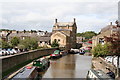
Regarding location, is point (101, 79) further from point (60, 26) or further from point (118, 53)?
point (60, 26)

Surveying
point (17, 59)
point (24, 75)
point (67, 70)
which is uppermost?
point (17, 59)

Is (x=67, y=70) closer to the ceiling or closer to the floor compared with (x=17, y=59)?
closer to the floor

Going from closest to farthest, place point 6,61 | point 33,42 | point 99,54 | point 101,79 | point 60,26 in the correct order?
point 101,79 → point 6,61 → point 99,54 → point 33,42 → point 60,26

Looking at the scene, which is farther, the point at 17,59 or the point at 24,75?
the point at 17,59

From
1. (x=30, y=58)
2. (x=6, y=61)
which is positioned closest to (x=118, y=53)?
(x=6, y=61)

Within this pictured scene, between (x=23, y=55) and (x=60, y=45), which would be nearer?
(x=23, y=55)

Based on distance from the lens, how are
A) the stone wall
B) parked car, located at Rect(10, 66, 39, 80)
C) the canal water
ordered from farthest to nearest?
the canal water, the stone wall, parked car, located at Rect(10, 66, 39, 80)

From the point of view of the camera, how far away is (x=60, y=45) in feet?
183

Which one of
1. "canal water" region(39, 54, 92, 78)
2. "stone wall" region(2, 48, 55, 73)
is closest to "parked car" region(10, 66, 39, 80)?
"stone wall" region(2, 48, 55, 73)

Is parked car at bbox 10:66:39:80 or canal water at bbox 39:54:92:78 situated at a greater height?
parked car at bbox 10:66:39:80

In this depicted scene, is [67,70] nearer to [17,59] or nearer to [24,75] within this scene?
[17,59]

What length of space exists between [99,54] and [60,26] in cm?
3900

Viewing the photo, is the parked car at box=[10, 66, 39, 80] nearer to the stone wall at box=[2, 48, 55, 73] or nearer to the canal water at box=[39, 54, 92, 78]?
the stone wall at box=[2, 48, 55, 73]

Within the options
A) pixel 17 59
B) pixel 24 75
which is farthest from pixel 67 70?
pixel 24 75
